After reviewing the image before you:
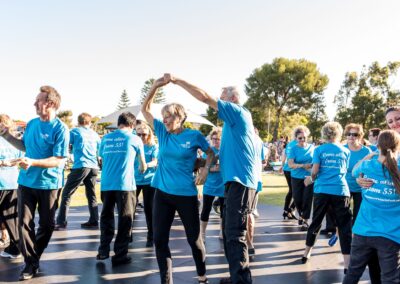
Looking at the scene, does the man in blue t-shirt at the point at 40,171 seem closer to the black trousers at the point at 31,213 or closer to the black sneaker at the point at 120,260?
the black trousers at the point at 31,213

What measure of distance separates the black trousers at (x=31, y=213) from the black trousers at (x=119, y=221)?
71 centimetres

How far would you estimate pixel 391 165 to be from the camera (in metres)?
2.67

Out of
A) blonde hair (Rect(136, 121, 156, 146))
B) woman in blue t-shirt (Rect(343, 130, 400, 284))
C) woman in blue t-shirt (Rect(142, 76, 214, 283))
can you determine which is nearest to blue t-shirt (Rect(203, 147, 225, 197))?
blonde hair (Rect(136, 121, 156, 146))

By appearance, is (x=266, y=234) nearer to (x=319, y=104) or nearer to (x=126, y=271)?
(x=126, y=271)

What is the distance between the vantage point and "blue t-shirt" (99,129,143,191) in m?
4.48

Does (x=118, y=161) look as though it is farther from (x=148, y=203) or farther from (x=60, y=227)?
(x=60, y=227)

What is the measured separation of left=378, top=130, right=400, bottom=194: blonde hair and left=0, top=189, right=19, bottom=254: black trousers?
435 centimetres

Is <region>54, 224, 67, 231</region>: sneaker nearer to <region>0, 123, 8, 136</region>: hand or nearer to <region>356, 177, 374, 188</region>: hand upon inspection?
<region>0, 123, 8, 136</region>: hand

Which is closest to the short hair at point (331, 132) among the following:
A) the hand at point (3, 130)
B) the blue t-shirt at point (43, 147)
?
the blue t-shirt at point (43, 147)

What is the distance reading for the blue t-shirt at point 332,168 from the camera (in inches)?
169

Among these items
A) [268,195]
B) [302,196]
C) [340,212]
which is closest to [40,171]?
[340,212]

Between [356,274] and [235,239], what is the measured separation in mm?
1035

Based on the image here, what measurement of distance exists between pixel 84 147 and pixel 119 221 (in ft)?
7.73

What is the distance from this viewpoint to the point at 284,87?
48688 mm
